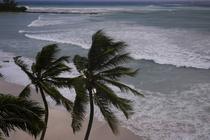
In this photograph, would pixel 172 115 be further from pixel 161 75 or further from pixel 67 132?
pixel 161 75

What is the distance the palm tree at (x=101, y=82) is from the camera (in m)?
14.3

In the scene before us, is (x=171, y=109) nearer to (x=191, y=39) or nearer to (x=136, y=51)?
(x=136, y=51)

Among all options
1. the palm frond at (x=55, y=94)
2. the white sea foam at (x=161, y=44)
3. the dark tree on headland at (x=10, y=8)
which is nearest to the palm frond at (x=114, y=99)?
the palm frond at (x=55, y=94)

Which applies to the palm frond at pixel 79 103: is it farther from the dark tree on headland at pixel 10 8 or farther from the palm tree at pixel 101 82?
the dark tree on headland at pixel 10 8

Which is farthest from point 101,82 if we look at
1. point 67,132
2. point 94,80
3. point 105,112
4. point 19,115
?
point 19,115

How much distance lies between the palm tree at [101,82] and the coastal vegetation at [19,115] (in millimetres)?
5373

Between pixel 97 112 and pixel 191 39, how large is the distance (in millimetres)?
34258

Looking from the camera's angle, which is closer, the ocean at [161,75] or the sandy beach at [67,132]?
the sandy beach at [67,132]

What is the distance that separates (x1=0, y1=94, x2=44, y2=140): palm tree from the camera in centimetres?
848

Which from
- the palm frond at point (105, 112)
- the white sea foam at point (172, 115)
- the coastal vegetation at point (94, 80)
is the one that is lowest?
the white sea foam at point (172, 115)

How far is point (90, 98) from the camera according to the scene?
14.6 m

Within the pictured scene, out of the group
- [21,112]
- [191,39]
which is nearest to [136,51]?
[191,39]

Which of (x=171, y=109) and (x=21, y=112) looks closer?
(x=21, y=112)

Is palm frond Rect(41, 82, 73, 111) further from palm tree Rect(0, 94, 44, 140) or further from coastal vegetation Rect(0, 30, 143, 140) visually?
palm tree Rect(0, 94, 44, 140)
